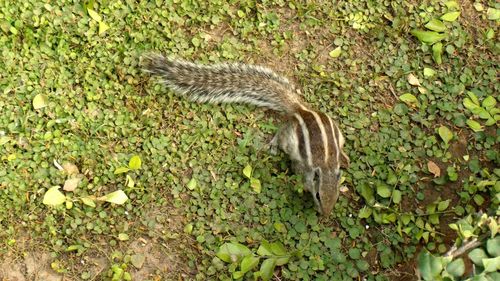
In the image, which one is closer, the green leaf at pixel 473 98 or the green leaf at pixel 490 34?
the green leaf at pixel 473 98

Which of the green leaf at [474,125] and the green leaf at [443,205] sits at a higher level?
the green leaf at [474,125]

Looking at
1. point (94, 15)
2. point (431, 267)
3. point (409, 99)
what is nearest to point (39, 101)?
point (94, 15)

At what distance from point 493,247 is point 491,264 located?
5.9 inches

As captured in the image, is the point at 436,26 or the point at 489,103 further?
the point at 436,26

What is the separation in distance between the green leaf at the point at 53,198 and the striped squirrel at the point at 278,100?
105 cm

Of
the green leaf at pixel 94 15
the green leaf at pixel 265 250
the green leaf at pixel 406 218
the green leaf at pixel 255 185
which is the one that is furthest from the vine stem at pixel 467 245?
the green leaf at pixel 94 15

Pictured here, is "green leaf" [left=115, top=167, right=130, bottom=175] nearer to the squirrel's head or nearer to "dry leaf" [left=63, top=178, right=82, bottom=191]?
"dry leaf" [left=63, top=178, right=82, bottom=191]

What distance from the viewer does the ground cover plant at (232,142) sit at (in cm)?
409

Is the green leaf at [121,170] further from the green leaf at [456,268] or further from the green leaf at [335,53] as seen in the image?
the green leaf at [456,268]

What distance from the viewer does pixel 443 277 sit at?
2.62m

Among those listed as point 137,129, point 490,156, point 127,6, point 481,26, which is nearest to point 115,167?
point 137,129

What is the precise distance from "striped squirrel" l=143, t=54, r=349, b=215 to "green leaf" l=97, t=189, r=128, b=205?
0.83 m

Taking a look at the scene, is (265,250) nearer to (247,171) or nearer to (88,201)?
(247,171)

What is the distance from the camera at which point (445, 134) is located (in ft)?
15.0
